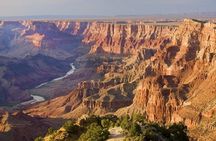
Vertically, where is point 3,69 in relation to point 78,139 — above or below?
below

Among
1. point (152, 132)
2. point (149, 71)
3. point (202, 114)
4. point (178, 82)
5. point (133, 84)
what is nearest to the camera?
point (152, 132)

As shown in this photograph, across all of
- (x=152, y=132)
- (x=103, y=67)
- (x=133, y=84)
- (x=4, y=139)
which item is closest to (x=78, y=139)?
(x=152, y=132)

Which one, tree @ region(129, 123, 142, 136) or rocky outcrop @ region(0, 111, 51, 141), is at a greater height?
tree @ region(129, 123, 142, 136)

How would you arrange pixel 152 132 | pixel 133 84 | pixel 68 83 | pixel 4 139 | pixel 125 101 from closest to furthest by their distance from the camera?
pixel 152 132
pixel 4 139
pixel 125 101
pixel 133 84
pixel 68 83

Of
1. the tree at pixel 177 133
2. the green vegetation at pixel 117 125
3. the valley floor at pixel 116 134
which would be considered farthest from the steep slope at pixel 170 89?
the valley floor at pixel 116 134

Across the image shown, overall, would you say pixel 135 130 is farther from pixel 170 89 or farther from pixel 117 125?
pixel 170 89

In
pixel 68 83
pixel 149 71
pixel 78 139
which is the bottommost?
pixel 68 83

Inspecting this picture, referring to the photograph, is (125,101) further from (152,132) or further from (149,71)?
(152,132)

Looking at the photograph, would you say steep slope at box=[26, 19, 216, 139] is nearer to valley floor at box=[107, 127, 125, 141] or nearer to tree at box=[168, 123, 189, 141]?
tree at box=[168, 123, 189, 141]

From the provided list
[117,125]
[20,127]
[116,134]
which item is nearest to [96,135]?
[116,134]

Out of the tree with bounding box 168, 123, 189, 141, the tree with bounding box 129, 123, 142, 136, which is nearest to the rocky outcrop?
the tree with bounding box 168, 123, 189, 141
